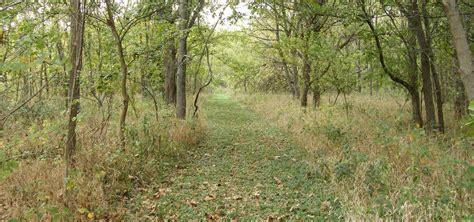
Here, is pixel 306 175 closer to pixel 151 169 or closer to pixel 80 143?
pixel 151 169

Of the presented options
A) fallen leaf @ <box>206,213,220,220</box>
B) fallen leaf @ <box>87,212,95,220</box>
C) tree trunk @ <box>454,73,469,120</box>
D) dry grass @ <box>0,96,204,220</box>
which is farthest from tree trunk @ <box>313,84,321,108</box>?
fallen leaf @ <box>87,212,95,220</box>

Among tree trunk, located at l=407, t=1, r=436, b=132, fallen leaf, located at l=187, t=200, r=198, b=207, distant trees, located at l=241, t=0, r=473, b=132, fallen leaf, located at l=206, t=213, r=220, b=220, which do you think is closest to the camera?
fallen leaf, located at l=206, t=213, r=220, b=220

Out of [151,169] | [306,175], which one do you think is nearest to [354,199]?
[306,175]

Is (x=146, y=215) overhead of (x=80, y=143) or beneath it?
beneath

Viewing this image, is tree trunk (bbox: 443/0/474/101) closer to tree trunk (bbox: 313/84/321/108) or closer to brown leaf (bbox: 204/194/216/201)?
brown leaf (bbox: 204/194/216/201)

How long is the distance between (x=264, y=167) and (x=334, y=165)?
5.06 ft

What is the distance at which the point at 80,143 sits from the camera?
5.77 meters

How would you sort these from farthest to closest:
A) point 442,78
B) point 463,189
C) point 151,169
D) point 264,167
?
point 442,78 < point 264,167 < point 151,169 < point 463,189

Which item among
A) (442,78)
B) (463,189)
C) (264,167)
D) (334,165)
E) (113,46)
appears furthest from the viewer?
(442,78)

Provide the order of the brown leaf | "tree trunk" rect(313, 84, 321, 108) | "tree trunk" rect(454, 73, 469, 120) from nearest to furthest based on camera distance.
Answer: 1. the brown leaf
2. "tree trunk" rect(454, 73, 469, 120)
3. "tree trunk" rect(313, 84, 321, 108)

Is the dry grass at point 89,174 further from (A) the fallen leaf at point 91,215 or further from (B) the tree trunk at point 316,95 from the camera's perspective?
(B) the tree trunk at point 316,95

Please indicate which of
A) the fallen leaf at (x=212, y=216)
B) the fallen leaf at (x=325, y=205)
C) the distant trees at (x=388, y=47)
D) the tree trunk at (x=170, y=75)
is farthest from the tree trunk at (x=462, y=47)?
the tree trunk at (x=170, y=75)

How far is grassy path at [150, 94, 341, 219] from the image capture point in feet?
14.1

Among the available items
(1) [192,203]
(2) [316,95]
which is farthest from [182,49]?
(2) [316,95]
